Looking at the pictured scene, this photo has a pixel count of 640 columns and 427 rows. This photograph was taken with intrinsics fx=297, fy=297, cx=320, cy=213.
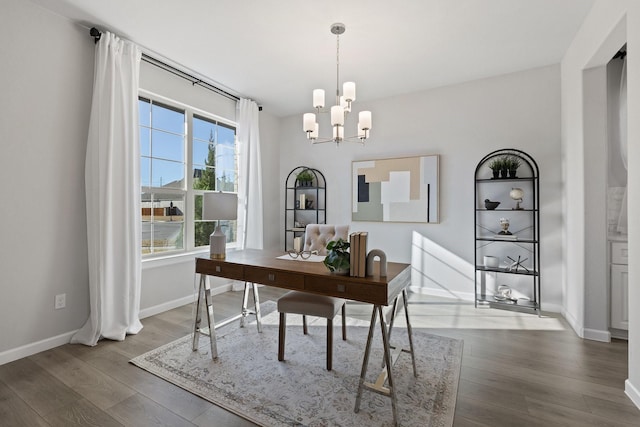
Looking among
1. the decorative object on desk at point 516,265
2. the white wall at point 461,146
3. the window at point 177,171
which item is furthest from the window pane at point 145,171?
the decorative object on desk at point 516,265

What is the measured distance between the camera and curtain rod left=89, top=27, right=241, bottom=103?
8.55 ft

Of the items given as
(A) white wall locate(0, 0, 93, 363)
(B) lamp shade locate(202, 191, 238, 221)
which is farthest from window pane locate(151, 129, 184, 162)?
Answer: (B) lamp shade locate(202, 191, 238, 221)

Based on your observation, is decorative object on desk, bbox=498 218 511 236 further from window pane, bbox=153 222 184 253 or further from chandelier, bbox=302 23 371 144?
window pane, bbox=153 222 184 253

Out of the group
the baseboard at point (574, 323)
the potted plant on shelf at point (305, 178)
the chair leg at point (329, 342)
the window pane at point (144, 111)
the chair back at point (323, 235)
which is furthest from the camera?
the potted plant on shelf at point (305, 178)

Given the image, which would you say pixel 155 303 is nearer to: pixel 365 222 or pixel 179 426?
pixel 179 426

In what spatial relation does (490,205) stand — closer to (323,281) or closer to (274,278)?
(323,281)

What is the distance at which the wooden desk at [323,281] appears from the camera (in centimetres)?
160

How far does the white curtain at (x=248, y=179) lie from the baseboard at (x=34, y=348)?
2059 millimetres

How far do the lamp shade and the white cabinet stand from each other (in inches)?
131

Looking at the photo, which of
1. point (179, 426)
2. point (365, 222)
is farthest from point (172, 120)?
point (179, 426)

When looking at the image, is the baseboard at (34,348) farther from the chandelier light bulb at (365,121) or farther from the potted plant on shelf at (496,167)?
the potted plant on shelf at (496,167)

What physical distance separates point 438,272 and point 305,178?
7.71ft

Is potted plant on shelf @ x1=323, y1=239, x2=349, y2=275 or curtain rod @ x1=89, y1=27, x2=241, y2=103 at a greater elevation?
curtain rod @ x1=89, y1=27, x2=241, y2=103

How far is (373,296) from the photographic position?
5.24 feet
